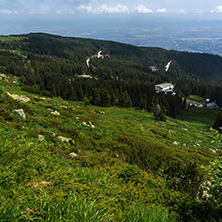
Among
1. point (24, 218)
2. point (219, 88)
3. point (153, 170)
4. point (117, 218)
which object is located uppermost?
point (24, 218)

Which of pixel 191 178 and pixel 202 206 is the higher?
pixel 202 206

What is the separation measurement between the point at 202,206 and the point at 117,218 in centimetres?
478

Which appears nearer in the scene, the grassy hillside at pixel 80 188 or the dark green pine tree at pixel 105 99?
the grassy hillside at pixel 80 188

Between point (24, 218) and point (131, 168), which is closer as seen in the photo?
point (24, 218)

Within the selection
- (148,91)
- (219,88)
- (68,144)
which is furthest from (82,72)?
(68,144)

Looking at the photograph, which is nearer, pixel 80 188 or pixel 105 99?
pixel 80 188

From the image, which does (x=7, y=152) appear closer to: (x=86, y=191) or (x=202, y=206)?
(x=86, y=191)

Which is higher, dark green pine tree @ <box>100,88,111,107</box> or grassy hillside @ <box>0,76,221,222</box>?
grassy hillside @ <box>0,76,221,222</box>

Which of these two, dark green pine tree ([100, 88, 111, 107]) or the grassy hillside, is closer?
the grassy hillside

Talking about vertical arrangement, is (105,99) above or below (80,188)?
below

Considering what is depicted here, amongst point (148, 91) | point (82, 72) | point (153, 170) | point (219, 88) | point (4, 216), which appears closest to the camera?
point (4, 216)

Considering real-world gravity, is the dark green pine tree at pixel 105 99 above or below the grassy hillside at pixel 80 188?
below

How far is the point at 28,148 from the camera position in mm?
6883

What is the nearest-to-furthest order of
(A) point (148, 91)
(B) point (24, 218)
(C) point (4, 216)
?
(C) point (4, 216) → (B) point (24, 218) → (A) point (148, 91)
